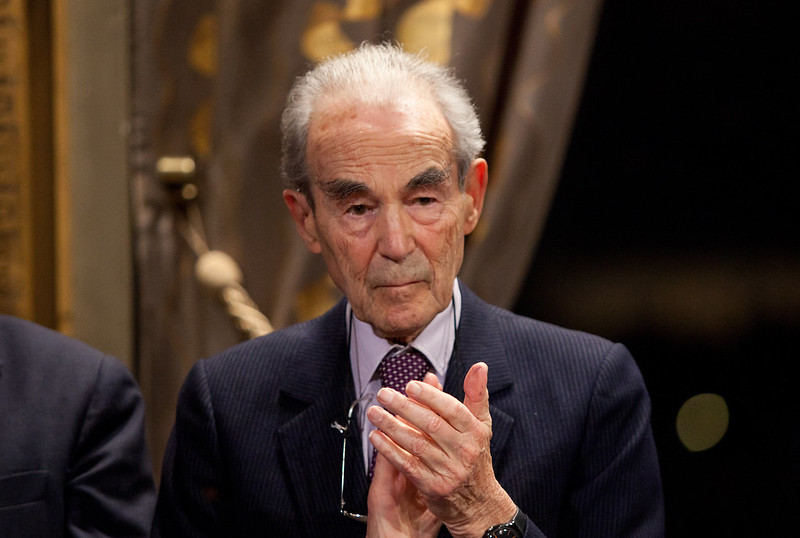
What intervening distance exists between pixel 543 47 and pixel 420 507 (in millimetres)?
1484

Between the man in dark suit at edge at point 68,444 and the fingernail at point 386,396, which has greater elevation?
the fingernail at point 386,396

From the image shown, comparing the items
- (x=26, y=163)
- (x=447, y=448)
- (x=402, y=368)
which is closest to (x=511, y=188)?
(x=402, y=368)

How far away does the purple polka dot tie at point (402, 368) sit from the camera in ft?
4.71

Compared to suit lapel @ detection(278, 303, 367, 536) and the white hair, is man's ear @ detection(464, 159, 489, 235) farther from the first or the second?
suit lapel @ detection(278, 303, 367, 536)

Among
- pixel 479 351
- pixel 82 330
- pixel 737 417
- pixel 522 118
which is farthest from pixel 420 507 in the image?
pixel 737 417

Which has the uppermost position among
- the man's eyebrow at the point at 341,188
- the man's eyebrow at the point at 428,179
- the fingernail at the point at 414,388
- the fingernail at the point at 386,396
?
the man's eyebrow at the point at 428,179

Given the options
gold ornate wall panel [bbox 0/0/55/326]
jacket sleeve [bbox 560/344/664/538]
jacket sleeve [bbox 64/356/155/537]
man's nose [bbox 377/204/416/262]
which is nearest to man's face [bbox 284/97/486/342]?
man's nose [bbox 377/204/416/262]

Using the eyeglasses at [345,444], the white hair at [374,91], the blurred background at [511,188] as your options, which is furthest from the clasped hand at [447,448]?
the blurred background at [511,188]

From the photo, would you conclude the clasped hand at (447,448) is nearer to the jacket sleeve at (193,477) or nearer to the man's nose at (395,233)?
the man's nose at (395,233)

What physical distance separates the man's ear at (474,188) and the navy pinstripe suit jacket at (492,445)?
15 centimetres

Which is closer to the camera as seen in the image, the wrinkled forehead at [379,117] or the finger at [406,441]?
the finger at [406,441]

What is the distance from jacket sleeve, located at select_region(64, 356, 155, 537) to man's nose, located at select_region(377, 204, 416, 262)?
1.99 ft

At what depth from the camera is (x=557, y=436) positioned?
4.63 feet

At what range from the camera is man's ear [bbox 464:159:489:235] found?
146 cm
